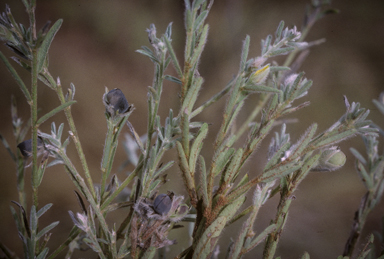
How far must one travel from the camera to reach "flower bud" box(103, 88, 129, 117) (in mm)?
388

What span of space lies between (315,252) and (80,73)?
5.50 ft

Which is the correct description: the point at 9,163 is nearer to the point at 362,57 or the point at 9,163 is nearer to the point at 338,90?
the point at 338,90

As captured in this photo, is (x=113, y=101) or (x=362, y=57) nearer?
(x=113, y=101)

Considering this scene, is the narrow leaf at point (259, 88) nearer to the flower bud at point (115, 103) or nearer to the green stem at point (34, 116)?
the flower bud at point (115, 103)

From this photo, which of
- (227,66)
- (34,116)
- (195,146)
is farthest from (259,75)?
(227,66)

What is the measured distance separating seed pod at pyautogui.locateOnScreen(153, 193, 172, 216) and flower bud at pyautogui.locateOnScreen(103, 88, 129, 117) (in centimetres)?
14

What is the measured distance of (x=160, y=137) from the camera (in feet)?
1.32

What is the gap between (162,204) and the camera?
34 cm

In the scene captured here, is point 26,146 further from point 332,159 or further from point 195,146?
point 332,159

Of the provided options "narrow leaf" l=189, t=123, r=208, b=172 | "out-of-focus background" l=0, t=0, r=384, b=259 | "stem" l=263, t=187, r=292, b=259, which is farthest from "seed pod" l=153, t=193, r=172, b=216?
"out-of-focus background" l=0, t=0, r=384, b=259

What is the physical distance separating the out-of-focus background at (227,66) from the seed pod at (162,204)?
1.23 m

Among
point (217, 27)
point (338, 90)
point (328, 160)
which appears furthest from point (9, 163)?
point (338, 90)

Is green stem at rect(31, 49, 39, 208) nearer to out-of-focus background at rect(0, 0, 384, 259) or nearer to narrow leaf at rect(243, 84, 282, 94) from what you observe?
narrow leaf at rect(243, 84, 282, 94)

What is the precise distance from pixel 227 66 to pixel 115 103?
4.53ft
